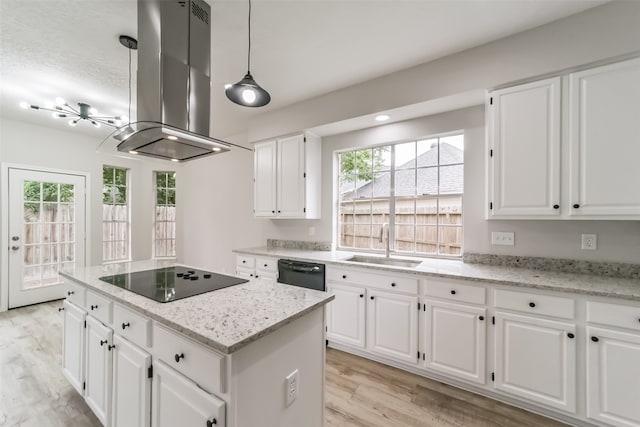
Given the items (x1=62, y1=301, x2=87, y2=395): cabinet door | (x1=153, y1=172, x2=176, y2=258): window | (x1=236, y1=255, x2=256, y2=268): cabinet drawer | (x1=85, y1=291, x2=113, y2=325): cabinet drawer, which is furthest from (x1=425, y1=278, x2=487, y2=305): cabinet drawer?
(x1=153, y1=172, x2=176, y2=258): window

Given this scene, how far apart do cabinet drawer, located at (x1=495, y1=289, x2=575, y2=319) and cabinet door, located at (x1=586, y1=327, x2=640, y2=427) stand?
152 mm

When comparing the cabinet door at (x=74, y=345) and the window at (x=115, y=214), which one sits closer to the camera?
the cabinet door at (x=74, y=345)

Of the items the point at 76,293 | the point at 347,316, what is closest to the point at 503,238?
the point at 347,316

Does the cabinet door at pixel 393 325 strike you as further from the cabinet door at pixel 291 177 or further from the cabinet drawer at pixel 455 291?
the cabinet door at pixel 291 177

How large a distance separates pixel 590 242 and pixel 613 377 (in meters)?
0.94

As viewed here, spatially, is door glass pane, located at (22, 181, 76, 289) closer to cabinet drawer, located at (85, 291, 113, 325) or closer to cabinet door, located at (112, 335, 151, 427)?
cabinet drawer, located at (85, 291, 113, 325)

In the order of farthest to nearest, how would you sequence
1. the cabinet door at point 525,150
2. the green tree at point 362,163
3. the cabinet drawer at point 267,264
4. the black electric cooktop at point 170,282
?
the green tree at point 362,163 → the cabinet drawer at point 267,264 → the cabinet door at point 525,150 → the black electric cooktop at point 170,282

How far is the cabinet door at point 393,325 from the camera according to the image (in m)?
2.20

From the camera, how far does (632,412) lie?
149 centimetres

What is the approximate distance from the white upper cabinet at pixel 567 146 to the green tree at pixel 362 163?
1221mm

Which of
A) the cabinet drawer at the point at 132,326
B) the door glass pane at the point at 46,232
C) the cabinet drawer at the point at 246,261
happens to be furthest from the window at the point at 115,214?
the cabinet drawer at the point at 132,326

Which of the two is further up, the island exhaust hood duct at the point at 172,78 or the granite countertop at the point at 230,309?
the island exhaust hood duct at the point at 172,78

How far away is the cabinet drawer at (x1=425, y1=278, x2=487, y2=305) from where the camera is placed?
1.91 meters

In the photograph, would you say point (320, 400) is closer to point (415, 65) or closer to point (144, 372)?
point (144, 372)
